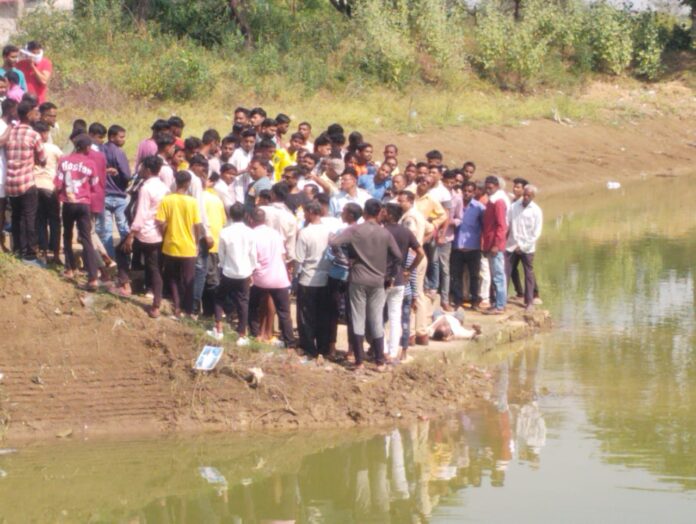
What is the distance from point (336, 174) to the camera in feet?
42.1

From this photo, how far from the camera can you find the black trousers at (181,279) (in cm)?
1083

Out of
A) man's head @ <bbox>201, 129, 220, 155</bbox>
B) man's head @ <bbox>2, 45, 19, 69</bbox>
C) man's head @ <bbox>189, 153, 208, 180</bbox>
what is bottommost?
man's head @ <bbox>189, 153, 208, 180</bbox>

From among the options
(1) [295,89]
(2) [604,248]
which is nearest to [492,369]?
(2) [604,248]

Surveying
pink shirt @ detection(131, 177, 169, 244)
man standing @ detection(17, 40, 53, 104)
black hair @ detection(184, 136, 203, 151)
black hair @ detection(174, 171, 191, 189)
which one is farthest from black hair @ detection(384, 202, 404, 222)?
man standing @ detection(17, 40, 53, 104)

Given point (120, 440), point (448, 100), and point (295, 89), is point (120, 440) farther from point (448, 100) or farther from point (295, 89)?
point (448, 100)

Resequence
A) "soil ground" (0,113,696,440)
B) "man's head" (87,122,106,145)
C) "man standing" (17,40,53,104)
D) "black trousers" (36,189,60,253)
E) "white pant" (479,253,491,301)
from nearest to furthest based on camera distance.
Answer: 1. "soil ground" (0,113,696,440)
2. "black trousers" (36,189,60,253)
3. "man's head" (87,122,106,145)
4. "white pant" (479,253,491,301)
5. "man standing" (17,40,53,104)

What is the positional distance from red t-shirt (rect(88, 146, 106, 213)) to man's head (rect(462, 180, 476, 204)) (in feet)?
14.2

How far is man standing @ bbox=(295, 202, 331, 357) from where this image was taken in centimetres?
1091

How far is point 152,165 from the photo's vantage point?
10.9m

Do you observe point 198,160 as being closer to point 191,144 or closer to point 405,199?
point 191,144

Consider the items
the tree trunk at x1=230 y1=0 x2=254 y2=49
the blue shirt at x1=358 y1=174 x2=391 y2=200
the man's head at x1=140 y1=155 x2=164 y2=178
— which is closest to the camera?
the man's head at x1=140 y1=155 x2=164 y2=178

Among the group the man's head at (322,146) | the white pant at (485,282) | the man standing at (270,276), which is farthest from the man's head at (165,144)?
the white pant at (485,282)

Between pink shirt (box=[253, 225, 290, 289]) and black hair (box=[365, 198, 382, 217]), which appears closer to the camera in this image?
black hair (box=[365, 198, 382, 217])

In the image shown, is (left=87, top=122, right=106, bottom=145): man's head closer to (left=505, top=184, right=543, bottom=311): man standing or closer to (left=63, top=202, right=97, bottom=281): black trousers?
(left=63, top=202, right=97, bottom=281): black trousers
